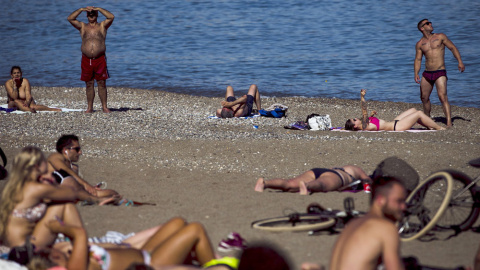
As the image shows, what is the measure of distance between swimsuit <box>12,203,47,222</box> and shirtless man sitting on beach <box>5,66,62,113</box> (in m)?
9.03

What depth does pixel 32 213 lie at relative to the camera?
4508 mm

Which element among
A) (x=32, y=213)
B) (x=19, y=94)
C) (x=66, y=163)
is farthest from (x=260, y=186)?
(x=19, y=94)

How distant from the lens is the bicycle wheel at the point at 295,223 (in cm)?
546

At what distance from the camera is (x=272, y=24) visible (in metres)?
33.9

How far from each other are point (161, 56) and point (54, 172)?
20478 mm

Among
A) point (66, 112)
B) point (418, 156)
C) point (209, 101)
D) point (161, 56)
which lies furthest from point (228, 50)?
point (418, 156)

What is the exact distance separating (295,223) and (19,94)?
9.33 metres

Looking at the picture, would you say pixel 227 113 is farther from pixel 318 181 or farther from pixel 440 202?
pixel 440 202

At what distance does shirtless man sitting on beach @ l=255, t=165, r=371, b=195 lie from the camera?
268 inches

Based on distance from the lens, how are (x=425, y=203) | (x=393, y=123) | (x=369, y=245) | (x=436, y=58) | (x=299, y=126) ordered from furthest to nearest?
(x=436, y=58) < (x=299, y=126) < (x=393, y=123) < (x=425, y=203) < (x=369, y=245)

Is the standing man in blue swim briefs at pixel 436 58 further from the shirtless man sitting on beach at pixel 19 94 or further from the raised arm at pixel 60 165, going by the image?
the shirtless man sitting on beach at pixel 19 94

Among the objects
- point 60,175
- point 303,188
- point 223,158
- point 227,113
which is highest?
point 60,175

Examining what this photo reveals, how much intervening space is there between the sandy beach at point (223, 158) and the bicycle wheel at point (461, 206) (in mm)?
130

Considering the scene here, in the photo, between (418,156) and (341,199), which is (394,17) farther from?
(341,199)
